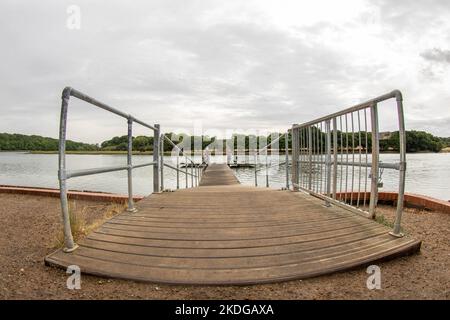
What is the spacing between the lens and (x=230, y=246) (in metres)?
2.54

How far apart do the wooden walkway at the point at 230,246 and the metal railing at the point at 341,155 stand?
344mm

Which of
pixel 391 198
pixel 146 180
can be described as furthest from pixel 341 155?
pixel 146 180

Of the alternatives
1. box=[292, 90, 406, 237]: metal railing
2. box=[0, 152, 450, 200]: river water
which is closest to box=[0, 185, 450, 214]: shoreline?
box=[292, 90, 406, 237]: metal railing

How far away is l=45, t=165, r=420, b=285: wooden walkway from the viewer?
82.6 inches

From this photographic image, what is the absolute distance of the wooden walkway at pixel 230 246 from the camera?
210cm

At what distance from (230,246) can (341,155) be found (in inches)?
82.9

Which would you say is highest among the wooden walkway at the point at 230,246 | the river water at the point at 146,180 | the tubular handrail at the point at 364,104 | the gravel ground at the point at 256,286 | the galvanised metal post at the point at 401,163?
the tubular handrail at the point at 364,104

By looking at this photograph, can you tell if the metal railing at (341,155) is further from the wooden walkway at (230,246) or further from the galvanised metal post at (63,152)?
the galvanised metal post at (63,152)

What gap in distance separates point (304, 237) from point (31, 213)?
4.73 metres

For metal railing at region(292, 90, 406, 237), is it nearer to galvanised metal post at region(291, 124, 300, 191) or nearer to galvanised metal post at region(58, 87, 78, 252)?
galvanised metal post at region(291, 124, 300, 191)

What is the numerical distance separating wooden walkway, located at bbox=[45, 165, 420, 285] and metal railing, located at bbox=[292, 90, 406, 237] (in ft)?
1.13

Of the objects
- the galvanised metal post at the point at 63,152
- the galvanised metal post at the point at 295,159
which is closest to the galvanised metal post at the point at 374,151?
the galvanised metal post at the point at 295,159

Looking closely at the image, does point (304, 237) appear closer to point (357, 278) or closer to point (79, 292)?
point (357, 278)
